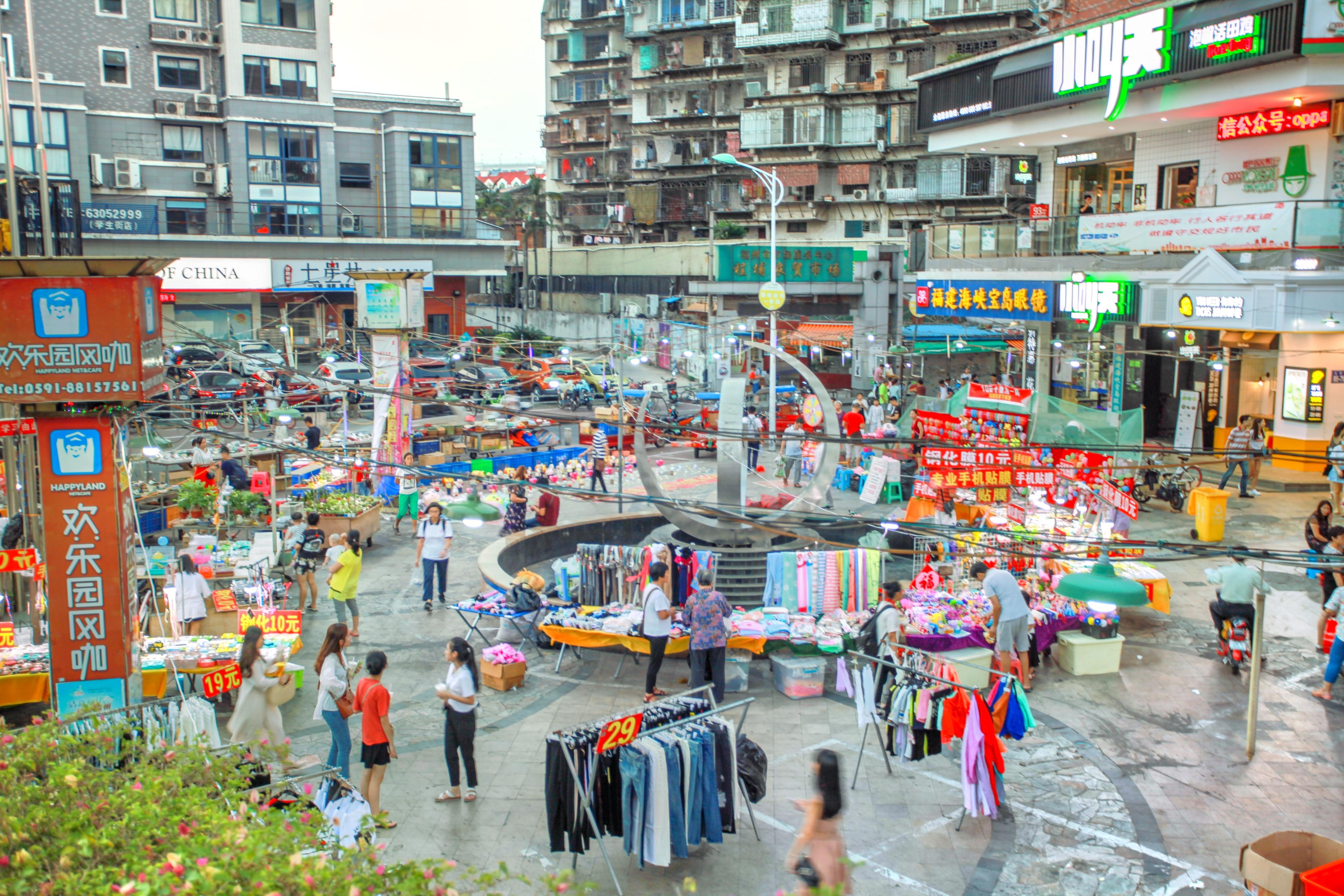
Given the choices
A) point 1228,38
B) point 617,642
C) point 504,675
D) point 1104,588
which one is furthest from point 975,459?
point 1228,38

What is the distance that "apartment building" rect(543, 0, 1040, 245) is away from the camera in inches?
2002

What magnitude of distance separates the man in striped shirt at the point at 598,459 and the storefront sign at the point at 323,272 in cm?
1917

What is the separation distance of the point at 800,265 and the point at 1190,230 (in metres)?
A: 18.3

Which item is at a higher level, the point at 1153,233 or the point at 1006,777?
the point at 1153,233

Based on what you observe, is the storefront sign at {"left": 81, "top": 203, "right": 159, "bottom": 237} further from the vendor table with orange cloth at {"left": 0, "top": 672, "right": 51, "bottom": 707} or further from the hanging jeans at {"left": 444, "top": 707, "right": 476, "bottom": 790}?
the hanging jeans at {"left": 444, "top": 707, "right": 476, "bottom": 790}

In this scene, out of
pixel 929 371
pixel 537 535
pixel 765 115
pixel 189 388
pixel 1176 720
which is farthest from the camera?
pixel 765 115

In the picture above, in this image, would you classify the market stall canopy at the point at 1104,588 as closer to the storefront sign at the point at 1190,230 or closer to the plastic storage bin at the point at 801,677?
the plastic storage bin at the point at 801,677

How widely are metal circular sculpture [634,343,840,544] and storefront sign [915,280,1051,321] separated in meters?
12.9

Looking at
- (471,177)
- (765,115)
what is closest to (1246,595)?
(471,177)

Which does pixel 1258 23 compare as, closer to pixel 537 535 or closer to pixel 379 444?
pixel 537 535

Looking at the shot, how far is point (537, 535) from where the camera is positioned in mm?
17969

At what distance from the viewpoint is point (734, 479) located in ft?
54.8

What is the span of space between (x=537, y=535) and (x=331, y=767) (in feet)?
33.1

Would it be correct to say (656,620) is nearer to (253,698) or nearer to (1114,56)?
(253,698)
